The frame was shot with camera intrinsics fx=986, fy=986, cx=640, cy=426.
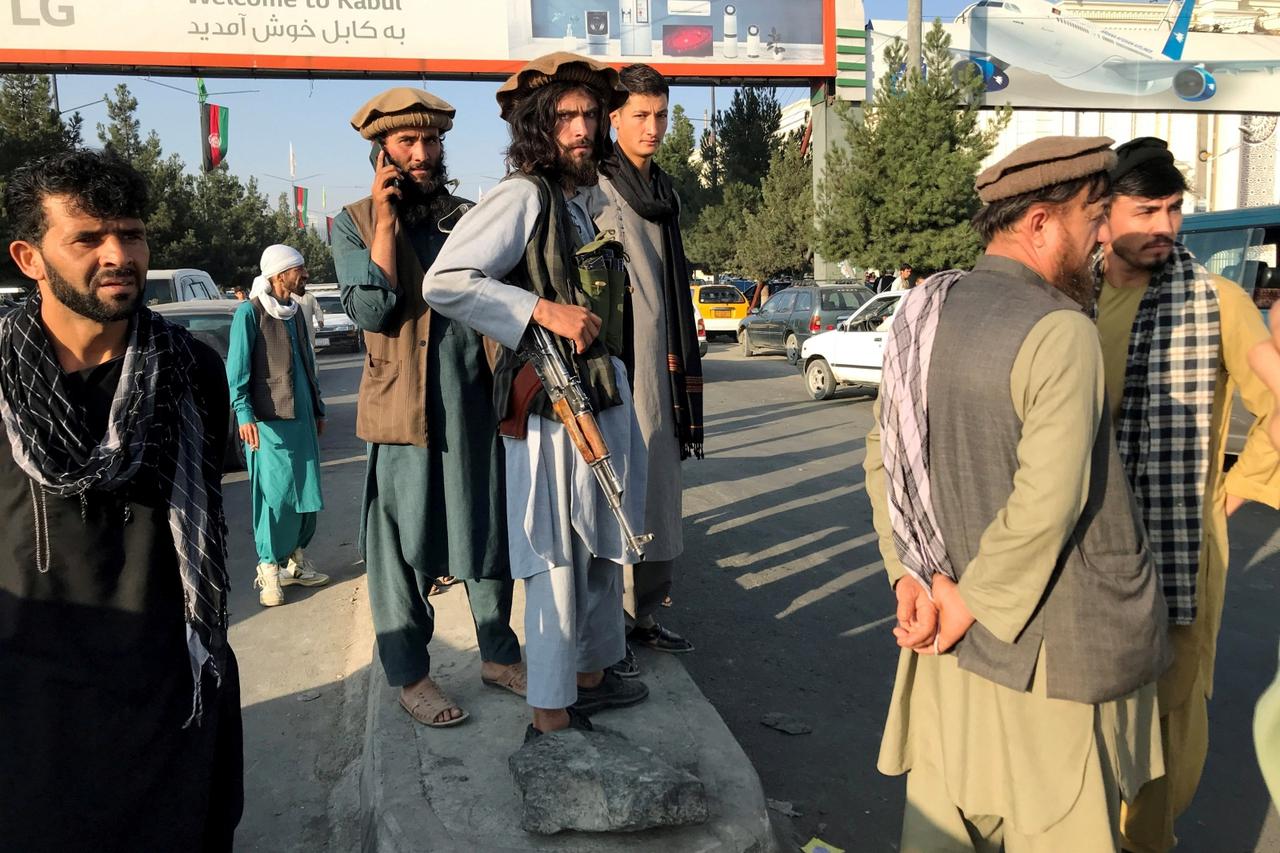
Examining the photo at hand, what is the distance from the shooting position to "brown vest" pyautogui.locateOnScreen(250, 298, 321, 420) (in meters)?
5.37

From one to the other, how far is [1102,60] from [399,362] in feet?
92.7

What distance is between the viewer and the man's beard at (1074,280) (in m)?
2.04

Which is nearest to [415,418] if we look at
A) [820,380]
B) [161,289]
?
[820,380]

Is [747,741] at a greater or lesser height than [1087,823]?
lesser

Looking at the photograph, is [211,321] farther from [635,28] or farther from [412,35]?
[635,28]

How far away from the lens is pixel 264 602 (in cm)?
544

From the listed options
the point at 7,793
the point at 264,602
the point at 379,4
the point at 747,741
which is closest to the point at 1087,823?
the point at 747,741

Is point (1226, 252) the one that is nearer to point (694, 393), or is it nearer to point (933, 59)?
point (694, 393)

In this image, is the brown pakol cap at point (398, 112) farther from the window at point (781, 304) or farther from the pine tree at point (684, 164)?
the pine tree at point (684, 164)

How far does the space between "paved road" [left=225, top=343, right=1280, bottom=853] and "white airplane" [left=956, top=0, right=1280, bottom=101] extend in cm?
2070

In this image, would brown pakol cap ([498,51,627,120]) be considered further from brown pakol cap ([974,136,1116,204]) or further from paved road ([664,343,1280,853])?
paved road ([664,343,1280,853])

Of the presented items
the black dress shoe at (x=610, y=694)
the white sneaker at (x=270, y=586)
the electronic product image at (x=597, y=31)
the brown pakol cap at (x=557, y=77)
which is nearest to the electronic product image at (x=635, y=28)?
the electronic product image at (x=597, y=31)

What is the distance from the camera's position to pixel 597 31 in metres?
21.6

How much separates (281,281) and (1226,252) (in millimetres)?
8149
